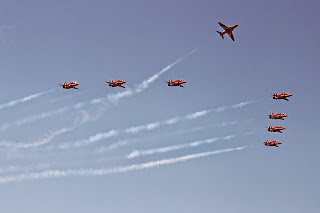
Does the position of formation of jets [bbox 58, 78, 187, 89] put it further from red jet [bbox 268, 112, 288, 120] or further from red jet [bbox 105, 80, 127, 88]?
red jet [bbox 268, 112, 288, 120]

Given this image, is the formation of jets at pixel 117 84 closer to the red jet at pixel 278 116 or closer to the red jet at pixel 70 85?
the red jet at pixel 70 85

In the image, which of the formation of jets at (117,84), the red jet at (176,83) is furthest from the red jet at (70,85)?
the red jet at (176,83)

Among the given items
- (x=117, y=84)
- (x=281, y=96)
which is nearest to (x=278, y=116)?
(x=281, y=96)

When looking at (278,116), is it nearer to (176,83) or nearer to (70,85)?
(176,83)

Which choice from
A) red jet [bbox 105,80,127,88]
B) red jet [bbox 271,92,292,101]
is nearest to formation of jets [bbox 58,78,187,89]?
red jet [bbox 105,80,127,88]

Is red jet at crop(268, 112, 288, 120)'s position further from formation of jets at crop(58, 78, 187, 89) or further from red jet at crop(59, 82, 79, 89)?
red jet at crop(59, 82, 79, 89)

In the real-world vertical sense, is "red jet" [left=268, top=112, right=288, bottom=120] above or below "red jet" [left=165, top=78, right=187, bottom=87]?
A: below

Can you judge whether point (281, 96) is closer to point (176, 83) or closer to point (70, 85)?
point (176, 83)

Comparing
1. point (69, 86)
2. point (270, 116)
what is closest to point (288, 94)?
point (270, 116)

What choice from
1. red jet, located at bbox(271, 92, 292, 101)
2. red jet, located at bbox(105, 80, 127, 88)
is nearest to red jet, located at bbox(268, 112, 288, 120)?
red jet, located at bbox(271, 92, 292, 101)

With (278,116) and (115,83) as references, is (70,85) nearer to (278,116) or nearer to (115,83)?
(115,83)

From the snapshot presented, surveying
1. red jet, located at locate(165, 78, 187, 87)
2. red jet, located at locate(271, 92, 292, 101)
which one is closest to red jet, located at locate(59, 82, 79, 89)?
red jet, located at locate(165, 78, 187, 87)

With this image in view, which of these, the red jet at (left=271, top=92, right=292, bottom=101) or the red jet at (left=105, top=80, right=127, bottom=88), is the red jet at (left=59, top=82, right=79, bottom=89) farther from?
the red jet at (left=271, top=92, right=292, bottom=101)

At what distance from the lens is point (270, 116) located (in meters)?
200
